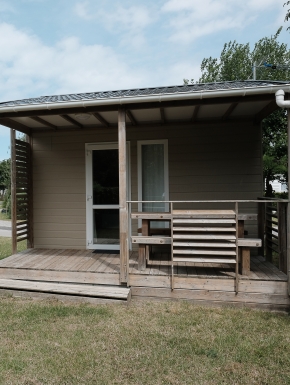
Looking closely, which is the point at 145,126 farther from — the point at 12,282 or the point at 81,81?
the point at 81,81

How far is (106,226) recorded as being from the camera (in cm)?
510

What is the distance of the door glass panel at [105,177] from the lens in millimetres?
5047

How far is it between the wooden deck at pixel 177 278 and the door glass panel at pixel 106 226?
0.85 meters

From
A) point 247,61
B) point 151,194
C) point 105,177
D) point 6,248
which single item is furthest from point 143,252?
point 247,61

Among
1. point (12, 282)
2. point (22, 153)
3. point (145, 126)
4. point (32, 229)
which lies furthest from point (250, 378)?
point (22, 153)

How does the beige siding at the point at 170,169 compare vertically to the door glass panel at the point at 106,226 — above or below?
above

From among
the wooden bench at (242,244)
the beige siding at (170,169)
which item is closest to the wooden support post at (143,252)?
the wooden bench at (242,244)

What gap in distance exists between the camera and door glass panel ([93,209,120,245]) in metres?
5.06

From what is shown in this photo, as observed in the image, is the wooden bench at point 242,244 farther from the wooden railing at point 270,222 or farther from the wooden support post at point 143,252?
the wooden railing at point 270,222

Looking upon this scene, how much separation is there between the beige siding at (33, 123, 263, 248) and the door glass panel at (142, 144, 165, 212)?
0.16 metres

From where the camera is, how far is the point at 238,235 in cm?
345

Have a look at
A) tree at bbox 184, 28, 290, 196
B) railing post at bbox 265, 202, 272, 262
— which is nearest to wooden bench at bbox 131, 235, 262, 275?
railing post at bbox 265, 202, 272, 262

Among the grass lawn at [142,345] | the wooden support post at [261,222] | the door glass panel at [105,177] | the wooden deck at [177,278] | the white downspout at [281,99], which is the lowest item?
the grass lawn at [142,345]

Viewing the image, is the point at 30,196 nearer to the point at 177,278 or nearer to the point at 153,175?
the point at 153,175
